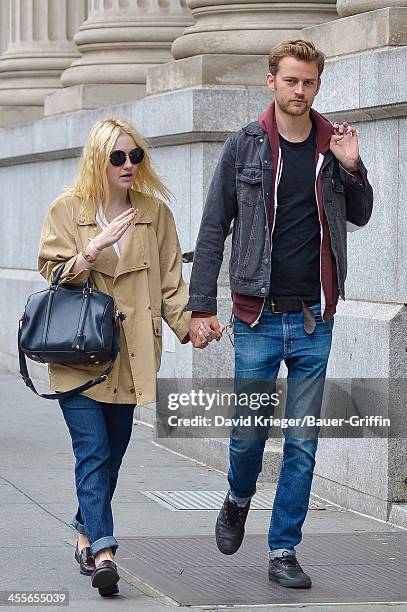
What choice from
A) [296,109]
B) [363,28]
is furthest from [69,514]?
[363,28]

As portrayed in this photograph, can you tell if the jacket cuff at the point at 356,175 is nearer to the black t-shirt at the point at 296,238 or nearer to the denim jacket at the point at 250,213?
the denim jacket at the point at 250,213

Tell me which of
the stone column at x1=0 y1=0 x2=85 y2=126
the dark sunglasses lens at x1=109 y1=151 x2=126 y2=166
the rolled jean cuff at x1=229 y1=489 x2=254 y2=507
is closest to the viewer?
the dark sunglasses lens at x1=109 y1=151 x2=126 y2=166

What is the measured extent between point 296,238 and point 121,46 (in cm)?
750

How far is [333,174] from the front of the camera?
6.45m

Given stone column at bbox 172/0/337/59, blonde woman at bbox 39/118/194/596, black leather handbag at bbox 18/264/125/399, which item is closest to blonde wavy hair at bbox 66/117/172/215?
blonde woman at bbox 39/118/194/596

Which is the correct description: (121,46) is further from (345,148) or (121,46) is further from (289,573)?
(289,573)

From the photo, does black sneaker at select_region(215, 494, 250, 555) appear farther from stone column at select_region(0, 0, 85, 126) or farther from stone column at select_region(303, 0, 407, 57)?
stone column at select_region(0, 0, 85, 126)

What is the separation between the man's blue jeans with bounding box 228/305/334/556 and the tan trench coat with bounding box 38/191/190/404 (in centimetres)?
29

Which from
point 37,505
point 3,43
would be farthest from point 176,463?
point 3,43

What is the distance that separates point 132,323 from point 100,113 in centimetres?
671

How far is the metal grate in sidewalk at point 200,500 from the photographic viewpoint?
847 cm

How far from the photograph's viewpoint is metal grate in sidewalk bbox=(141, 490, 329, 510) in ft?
27.8

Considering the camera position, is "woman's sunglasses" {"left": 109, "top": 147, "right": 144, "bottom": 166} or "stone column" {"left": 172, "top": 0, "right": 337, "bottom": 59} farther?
"stone column" {"left": 172, "top": 0, "right": 337, "bottom": 59}

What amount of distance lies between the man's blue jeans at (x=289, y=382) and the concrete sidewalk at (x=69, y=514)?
1.48 ft
